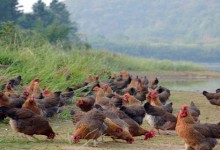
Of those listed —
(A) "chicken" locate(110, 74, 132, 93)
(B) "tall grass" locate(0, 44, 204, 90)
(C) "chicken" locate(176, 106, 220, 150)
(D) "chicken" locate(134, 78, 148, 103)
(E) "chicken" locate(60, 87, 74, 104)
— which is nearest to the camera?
(C) "chicken" locate(176, 106, 220, 150)

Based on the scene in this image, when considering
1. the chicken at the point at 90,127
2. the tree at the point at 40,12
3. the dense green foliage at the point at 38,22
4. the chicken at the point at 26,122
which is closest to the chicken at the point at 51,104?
the chicken at the point at 26,122

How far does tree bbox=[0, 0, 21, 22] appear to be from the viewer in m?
47.2

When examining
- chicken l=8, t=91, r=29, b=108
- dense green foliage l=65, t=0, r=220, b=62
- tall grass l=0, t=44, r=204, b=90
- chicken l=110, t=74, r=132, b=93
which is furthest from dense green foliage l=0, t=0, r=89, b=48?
dense green foliage l=65, t=0, r=220, b=62

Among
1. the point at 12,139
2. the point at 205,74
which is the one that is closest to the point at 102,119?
the point at 12,139

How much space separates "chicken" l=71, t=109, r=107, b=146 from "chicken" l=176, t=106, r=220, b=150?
4.04ft

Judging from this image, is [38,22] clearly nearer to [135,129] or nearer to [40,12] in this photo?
[40,12]

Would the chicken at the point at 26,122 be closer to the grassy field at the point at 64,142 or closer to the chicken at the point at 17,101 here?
the grassy field at the point at 64,142

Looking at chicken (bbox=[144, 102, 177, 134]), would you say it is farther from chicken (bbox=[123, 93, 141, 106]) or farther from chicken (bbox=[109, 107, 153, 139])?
chicken (bbox=[123, 93, 141, 106])

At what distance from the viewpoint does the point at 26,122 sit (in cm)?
1065

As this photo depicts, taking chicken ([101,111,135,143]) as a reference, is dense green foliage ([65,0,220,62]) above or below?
above

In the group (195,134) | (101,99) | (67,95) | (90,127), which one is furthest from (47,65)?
(195,134)

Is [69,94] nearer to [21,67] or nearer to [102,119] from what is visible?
[21,67]

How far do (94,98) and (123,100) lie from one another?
27.1 inches

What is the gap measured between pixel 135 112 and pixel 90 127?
8.31 ft
